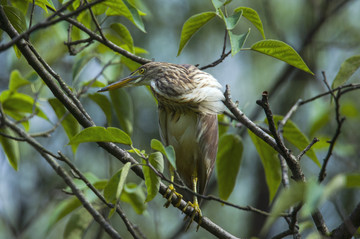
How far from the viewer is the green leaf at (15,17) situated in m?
1.68

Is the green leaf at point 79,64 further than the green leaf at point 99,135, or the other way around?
the green leaf at point 79,64

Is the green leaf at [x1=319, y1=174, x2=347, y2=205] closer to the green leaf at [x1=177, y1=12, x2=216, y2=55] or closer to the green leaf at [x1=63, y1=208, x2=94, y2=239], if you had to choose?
the green leaf at [x1=177, y1=12, x2=216, y2=55]

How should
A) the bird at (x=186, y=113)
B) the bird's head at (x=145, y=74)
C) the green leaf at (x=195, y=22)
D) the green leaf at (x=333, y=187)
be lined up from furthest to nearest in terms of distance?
the bird's head at (x=145, y=74) → the bird at (x=186, y=113) → the green leaf at (x=195, y=22) → the green leaf at (x=333, y=187)

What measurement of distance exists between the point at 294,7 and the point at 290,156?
415 cm

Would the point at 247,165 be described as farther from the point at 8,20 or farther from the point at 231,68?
the point at 8,20

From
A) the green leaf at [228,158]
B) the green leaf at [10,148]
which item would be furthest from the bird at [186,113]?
the green leaf at [10,148]

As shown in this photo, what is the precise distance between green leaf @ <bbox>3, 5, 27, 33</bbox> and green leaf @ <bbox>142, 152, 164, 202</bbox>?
0.76 m

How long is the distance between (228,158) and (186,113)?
57 cm

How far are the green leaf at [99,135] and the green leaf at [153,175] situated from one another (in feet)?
0.37

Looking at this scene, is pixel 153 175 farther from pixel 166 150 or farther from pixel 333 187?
pixel 333 187

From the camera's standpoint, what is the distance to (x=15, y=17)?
1.69 metres

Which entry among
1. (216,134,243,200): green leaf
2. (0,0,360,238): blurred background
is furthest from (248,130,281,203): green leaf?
(0,0,360,238): blurred background

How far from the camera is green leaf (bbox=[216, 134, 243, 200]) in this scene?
7.23ft

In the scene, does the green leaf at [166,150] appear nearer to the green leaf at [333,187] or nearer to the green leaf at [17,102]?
the green leaf at [333,187]
